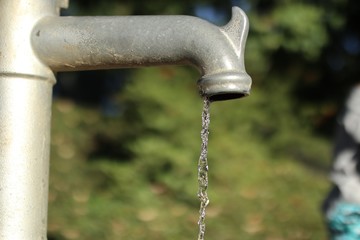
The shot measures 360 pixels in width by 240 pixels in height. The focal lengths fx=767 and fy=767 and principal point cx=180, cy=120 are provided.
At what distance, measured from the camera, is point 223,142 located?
21.3ft

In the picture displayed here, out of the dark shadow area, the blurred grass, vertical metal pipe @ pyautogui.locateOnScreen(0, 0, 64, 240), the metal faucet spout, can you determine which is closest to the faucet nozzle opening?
the metal faucet spout

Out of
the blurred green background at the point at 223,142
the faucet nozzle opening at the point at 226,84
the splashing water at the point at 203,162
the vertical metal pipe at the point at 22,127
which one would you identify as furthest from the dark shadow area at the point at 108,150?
the faucet nozzle opening at the point at 226,84

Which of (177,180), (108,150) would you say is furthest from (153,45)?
(108,150)

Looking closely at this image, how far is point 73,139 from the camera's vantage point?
7898 millimetres

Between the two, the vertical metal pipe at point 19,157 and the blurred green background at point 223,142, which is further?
the blurred green background at point 223,142

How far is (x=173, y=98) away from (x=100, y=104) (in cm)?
344

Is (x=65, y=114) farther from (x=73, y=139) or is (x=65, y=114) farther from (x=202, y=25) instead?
(x=202, y=25)

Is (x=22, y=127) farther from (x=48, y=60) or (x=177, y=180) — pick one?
(x=177, y=180)

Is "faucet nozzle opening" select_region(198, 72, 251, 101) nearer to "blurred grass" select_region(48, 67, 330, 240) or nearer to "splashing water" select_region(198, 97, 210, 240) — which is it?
"splashing water" select_region(198, 97, 210, 240)

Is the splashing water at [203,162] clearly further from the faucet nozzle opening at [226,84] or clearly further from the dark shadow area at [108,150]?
the dark shadow area at [108,150]

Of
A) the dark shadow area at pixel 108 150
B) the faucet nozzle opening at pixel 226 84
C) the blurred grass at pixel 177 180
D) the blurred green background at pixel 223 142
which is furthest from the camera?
the dark shadow area at pixel 108 150

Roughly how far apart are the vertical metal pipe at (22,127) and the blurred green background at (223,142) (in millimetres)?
4175

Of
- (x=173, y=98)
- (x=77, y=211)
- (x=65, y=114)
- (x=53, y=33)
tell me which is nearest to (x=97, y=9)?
(x=65, y=114)

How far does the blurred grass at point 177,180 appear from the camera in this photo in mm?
5938
